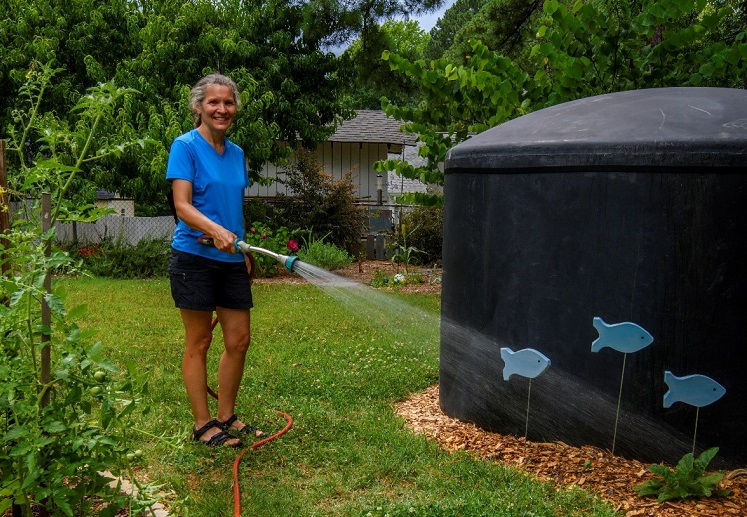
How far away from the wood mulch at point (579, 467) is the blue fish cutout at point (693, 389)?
1.08ft

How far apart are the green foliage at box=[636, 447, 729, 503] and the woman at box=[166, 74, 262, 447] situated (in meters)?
1.92

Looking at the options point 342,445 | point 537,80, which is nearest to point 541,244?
point 342,445

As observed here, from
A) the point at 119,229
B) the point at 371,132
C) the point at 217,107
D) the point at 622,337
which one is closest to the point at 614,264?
the point at 622,337

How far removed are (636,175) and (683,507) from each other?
135 centimetres

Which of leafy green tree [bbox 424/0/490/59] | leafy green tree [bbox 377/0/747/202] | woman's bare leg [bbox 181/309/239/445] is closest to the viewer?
woman's bare leg [bbox 181/309/239/445]

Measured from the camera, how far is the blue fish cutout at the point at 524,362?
11.4 ft

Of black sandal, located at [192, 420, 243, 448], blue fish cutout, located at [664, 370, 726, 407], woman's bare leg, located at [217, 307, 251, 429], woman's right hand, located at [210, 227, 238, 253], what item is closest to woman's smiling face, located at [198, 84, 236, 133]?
woman's right hand, located at [210, 227, 238, 253]

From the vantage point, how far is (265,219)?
13297mm

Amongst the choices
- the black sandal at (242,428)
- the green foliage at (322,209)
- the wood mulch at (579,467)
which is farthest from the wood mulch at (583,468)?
the green foliage at (322,209)

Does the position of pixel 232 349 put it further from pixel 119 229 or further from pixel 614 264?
pixel 119 229

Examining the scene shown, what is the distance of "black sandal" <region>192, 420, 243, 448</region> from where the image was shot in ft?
12.0

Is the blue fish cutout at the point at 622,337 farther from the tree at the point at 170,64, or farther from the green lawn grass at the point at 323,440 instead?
the tree at the point at 170,64

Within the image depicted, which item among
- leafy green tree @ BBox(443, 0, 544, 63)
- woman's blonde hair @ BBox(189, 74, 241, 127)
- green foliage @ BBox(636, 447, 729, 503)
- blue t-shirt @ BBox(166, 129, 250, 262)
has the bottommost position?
green foliage @ BBox(636, 447, 729, 503)

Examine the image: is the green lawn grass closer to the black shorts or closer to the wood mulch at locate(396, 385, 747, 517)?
the wood mulch at locate(396, 385, 747, 517)
